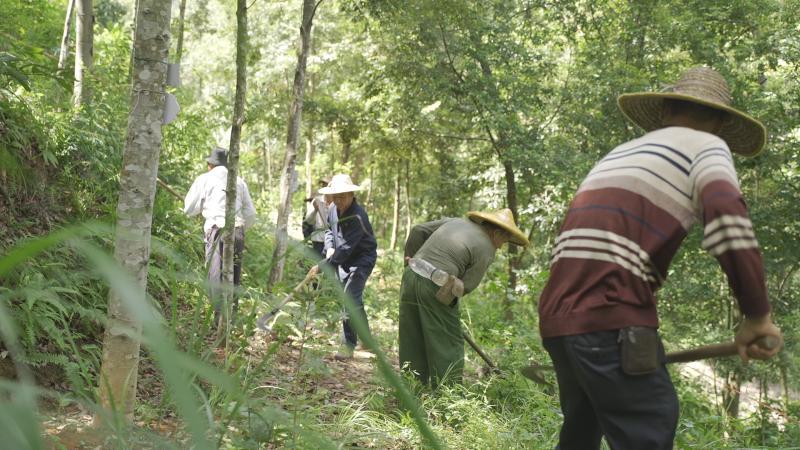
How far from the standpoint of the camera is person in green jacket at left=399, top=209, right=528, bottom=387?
5543mm

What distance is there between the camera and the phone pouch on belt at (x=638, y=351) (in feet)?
8.57

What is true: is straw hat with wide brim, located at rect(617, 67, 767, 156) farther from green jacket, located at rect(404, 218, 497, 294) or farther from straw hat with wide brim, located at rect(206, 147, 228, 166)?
straw hat with wide brim, located at rect(206, 147, 228, 166)

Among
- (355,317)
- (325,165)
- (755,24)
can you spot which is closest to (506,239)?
(355,317)

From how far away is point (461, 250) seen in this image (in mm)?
5527

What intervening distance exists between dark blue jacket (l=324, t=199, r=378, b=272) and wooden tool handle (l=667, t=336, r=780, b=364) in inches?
173

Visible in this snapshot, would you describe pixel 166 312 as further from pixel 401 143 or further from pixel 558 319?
pixel 401 143

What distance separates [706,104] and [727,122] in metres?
0.25

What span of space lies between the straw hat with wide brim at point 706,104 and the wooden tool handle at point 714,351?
89 cm

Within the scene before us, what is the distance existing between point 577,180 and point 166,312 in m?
7.66

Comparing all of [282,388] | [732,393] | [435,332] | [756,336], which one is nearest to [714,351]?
[756,336]

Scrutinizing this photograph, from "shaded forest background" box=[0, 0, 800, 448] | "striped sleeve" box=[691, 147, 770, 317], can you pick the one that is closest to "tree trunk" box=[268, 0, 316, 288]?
"shaded forest background" box=[0, 0, 800, 448]

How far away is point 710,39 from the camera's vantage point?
11.4 meters

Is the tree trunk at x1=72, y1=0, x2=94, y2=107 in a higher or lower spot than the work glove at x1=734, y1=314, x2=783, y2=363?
higher

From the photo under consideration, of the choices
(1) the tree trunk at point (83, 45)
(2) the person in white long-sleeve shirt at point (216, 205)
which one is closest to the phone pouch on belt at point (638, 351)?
(2) the person in white long-sleeve shirt at point (216, 205)
